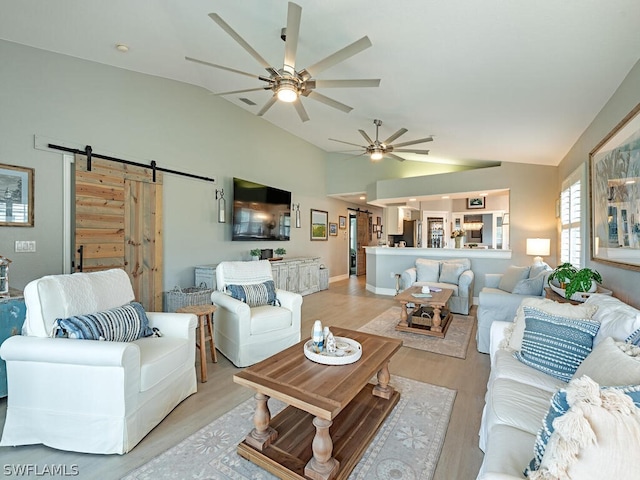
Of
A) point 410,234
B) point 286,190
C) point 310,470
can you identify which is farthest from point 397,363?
point 410,234

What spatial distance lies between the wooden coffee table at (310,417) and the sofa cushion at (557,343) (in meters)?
0.89

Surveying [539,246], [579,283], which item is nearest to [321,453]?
[579,283]

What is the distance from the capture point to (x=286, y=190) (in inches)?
263

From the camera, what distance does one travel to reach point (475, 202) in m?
9.62

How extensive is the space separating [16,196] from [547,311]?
4.79m

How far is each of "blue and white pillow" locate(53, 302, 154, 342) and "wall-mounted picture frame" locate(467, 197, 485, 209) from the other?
9.76m

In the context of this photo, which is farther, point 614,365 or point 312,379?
point 312,379

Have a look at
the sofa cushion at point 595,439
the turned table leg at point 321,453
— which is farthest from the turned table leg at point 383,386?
the sofa cushion at point 595,439

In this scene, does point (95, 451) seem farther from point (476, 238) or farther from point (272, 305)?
point (476, 238)

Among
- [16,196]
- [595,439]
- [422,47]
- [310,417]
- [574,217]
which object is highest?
[422,47]

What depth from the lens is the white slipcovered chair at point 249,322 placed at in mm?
2873

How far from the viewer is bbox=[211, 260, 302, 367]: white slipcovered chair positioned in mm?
2873

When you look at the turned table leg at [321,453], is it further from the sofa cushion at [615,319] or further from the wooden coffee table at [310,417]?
the sofa cushion at [615,319]

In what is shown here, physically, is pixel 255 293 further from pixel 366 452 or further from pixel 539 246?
pixel 539 246
